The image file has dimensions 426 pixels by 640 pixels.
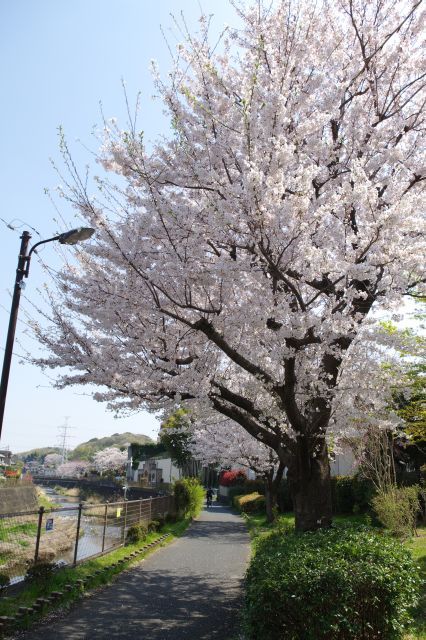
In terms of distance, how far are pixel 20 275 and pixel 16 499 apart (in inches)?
703

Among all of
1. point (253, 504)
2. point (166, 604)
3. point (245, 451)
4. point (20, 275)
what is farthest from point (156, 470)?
point (20, 275)

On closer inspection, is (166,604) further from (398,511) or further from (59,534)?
(398,511)

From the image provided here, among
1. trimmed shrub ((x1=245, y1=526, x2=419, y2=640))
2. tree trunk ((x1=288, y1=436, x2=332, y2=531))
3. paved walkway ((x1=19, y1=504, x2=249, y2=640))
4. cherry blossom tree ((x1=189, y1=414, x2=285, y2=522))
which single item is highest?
cherry blossom tree ((x1=189, y1=414, x2=285, y2=522))

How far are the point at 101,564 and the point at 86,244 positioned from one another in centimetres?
732

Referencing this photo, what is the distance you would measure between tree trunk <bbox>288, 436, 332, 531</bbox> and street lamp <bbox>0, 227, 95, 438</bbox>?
4832mm

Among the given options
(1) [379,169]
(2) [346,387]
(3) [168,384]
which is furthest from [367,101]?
(3) [168,384]

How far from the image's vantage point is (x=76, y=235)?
24.5 feet

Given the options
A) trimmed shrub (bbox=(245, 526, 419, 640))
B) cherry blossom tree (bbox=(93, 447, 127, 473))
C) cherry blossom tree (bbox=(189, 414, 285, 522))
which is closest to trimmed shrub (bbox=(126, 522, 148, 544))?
cherry blossom tree (bbox=(189, 414, 285, 522))

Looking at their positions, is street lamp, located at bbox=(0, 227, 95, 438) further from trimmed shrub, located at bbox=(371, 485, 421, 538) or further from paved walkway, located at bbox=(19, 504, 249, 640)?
trimmed shrub, located at bbox=(371, 485, 421, 538)

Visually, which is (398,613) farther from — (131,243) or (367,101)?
(367,101)

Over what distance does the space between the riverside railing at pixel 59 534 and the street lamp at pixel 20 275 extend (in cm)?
195

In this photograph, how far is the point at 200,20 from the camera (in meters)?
7.80

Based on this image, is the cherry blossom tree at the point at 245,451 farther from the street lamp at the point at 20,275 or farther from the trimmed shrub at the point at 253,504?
the street lamp at the point at 20,275

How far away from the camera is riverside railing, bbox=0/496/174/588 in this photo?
9.52 meters
